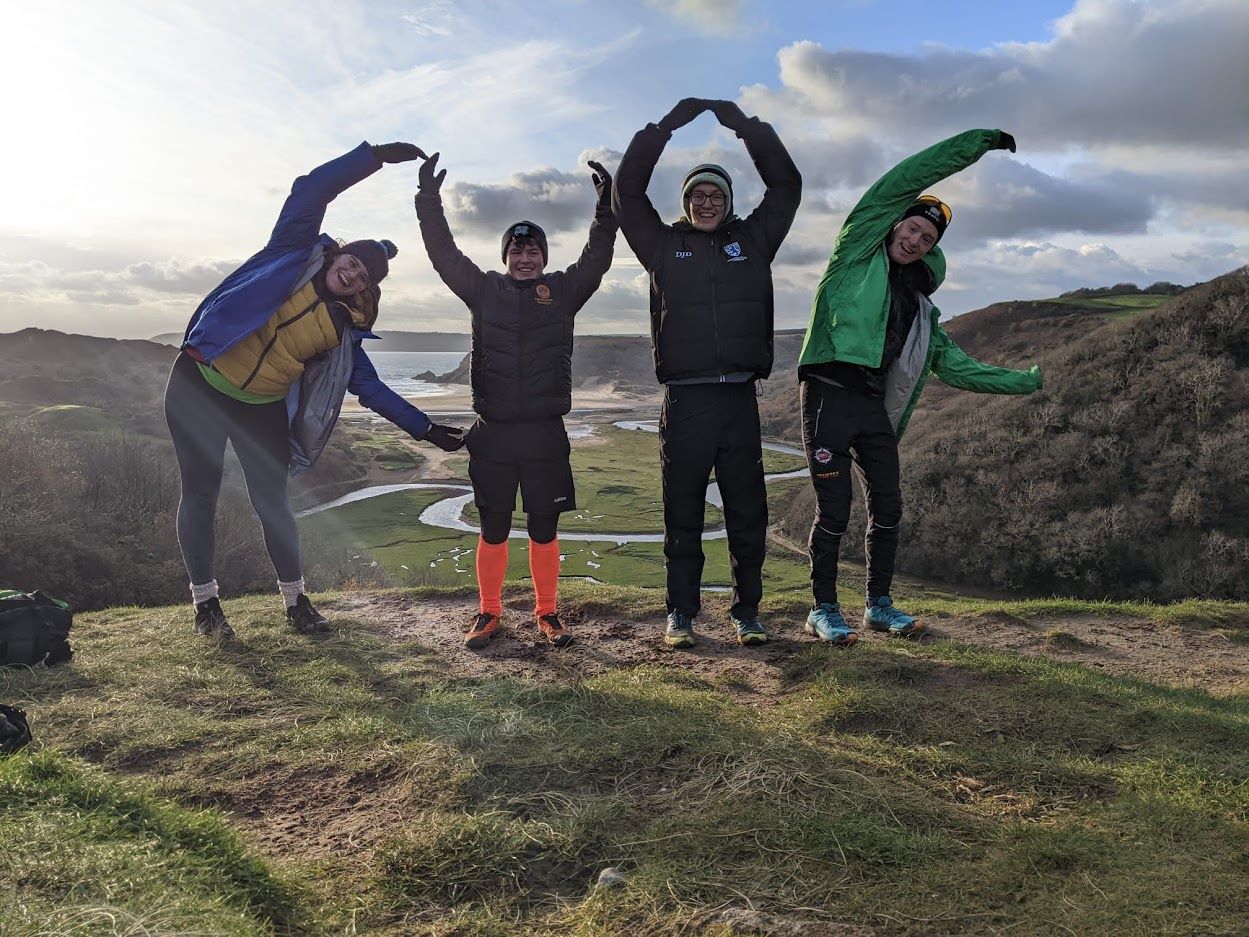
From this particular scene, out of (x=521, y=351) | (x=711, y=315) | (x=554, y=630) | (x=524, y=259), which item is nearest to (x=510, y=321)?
(x=521, y=351)

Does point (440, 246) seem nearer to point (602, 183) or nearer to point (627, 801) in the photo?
point (602, 183)

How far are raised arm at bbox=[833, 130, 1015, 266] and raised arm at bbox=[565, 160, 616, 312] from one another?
1.60 m

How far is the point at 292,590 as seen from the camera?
6125 millimetres

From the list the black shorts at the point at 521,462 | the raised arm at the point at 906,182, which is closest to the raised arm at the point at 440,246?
the black shorts at the point at 521,462

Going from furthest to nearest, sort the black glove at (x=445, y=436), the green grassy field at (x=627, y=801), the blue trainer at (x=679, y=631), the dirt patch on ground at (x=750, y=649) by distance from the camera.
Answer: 1. the black glove at (x=445, y=436)
2. the blue trainer at (x=679, y=631)
3. the dirt patch on ground at (x=750, y=649)
4. the green grassy field at (x=627, y=801)

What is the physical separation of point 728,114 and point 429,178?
2.15 metres

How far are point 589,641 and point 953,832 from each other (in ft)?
10.6

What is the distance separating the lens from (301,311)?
17.7 feet

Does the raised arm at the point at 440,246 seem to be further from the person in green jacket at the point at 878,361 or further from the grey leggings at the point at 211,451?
the person in green jacket at the point at 878,361

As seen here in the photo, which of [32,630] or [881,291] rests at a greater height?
[881,291]

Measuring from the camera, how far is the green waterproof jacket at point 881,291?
16.9 feet

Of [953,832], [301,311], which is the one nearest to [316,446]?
[301,311]

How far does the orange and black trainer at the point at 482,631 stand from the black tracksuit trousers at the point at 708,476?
1329 millimetres

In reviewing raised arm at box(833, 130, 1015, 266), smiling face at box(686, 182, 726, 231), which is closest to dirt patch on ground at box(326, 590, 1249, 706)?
raised arm at box(833, 130, 1015, 266)
